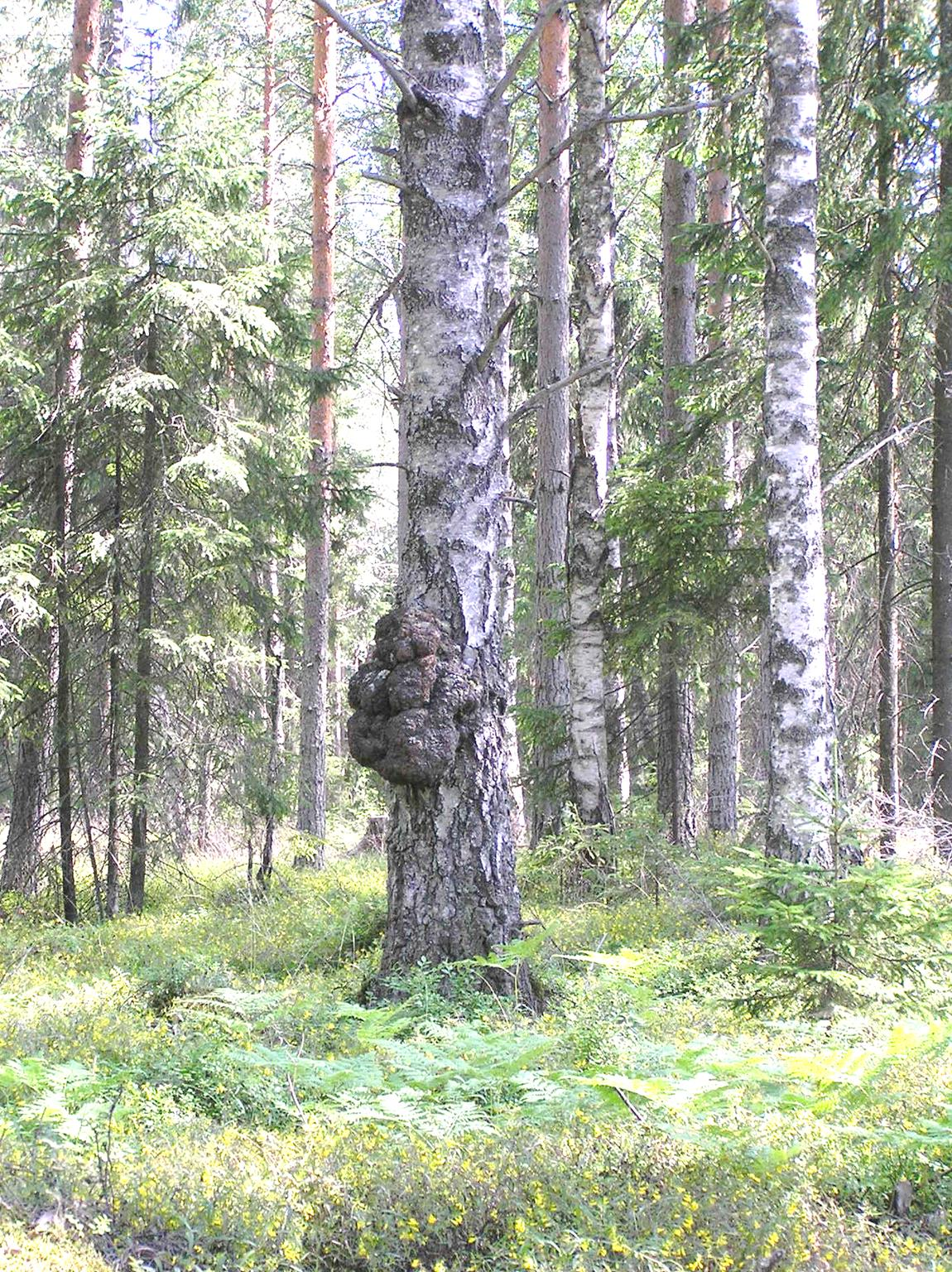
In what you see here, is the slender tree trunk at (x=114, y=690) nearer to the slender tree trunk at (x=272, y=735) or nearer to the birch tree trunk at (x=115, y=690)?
the birch tree trunk at (x=115, y=690)

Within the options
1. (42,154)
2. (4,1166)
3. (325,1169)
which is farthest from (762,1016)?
(42,154)

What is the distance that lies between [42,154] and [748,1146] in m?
22.3

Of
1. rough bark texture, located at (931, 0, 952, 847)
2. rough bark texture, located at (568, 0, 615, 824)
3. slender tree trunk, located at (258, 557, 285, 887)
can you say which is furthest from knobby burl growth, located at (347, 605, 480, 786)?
rough bark texture, located at (931, 0, 952, 847)

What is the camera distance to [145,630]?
10836mm

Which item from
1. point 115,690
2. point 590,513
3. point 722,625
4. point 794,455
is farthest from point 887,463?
point 115,690

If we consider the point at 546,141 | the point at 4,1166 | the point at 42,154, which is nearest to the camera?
the point at 4,1166

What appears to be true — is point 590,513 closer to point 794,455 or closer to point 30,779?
point 794,455

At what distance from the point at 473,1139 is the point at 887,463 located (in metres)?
9.59

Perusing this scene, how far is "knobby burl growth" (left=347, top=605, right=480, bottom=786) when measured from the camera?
5605mm

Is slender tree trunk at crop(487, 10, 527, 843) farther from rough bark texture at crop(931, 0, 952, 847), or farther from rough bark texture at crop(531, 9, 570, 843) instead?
rough bark texture at crop(931, 0, 952, 847)

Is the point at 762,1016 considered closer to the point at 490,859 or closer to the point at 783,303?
the point at 490,859

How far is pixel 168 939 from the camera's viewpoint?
8.80 metres

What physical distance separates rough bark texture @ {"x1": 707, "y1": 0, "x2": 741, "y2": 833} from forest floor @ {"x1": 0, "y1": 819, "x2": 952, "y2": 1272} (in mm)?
5278

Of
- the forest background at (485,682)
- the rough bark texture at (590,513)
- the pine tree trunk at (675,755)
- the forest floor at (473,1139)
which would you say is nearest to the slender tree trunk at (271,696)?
the forest background at (485,682)
